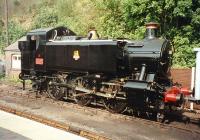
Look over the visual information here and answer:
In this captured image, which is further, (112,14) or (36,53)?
(112,14)

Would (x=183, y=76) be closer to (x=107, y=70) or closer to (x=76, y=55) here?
(x=107, y=70)

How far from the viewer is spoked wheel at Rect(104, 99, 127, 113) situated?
12671 millimetres

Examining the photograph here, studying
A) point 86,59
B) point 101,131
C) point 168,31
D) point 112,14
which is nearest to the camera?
point 101,131

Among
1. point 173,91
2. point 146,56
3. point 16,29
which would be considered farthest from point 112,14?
point 16,29

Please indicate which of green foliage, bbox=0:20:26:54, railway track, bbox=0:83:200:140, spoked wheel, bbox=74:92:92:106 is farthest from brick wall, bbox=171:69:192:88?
green foliage, bbox=0:20:26:54

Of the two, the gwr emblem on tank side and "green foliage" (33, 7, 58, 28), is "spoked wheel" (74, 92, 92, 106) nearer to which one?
the gwr emblem on tank side

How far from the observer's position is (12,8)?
59156 millimetres

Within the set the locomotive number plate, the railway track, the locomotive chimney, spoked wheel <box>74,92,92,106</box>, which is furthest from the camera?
the locomotive number plate

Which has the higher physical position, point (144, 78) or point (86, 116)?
point (144, 78)

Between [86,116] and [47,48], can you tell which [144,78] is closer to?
[86,116]

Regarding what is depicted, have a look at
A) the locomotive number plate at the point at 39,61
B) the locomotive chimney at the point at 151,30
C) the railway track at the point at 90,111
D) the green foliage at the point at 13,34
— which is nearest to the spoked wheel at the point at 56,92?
the railway track at the point at 90,111

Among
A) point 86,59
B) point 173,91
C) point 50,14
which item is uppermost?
point 50,14

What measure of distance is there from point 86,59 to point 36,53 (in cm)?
362

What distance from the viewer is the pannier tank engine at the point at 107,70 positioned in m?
11.5
